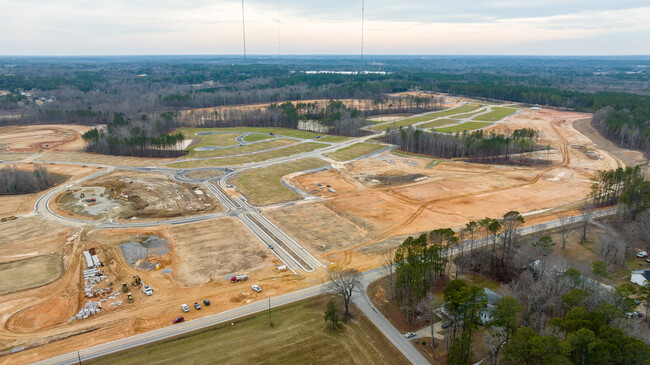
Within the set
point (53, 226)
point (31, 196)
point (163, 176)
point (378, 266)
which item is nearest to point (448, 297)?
point (378, 266)

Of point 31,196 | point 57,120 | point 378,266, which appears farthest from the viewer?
point 57,120

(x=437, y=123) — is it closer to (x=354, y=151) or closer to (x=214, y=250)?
(x=354, y=151)

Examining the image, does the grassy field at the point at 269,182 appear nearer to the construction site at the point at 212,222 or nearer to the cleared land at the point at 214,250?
the construction site at the point at 212,222

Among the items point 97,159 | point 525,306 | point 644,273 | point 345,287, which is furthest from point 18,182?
point 644,273

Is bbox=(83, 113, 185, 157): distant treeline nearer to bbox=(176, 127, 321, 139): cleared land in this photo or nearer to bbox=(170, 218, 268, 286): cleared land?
bbox=(176, 127, 321, 139): cleared land

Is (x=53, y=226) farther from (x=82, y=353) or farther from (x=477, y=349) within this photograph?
(x=477, y=349)

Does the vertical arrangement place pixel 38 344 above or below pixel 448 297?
below
